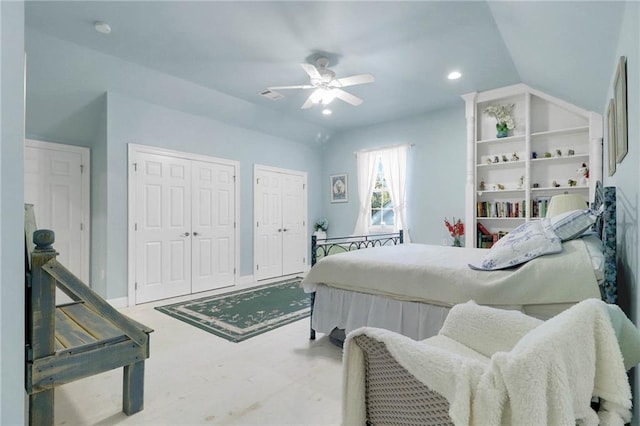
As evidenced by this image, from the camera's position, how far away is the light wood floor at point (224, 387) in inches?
69.0

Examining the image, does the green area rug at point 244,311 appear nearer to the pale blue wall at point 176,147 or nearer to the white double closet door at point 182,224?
the white double closet door at point 182,224

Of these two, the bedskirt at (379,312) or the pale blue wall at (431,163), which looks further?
the pale blue wall at (431,163)

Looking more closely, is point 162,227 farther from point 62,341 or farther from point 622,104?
point 622,104

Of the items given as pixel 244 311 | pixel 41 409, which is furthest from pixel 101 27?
pixel 244 311

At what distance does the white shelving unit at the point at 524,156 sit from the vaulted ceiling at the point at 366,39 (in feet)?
1.25

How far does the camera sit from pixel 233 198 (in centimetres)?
512

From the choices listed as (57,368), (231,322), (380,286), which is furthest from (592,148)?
(57,368)

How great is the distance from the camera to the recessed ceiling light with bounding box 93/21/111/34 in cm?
277

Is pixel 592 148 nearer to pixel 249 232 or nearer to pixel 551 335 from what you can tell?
pixel 551 335

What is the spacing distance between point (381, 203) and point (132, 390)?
4723mm

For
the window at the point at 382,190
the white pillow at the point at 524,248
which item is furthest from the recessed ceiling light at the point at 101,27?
the window at the point at 382,190

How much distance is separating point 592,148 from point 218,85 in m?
4.58

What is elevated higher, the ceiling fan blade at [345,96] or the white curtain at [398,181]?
the ceiling fan blade at [345,96]

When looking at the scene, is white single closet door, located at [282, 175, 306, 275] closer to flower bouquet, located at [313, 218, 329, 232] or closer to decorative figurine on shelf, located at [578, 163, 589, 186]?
flower bouquet, located at [313, 218, 329, 232]
